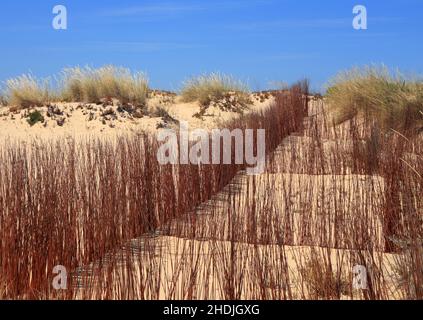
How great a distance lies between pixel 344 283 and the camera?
108 inches

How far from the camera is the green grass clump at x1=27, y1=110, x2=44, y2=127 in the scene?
9.68 metres

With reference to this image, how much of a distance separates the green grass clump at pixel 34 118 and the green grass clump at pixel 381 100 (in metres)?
5.35

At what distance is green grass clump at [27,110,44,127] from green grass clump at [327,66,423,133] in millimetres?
5348

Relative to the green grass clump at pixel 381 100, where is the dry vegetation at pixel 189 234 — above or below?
below

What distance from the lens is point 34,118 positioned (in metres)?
9.75

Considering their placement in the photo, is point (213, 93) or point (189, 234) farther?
point (213, 93)

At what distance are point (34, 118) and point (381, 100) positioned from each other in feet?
19.7

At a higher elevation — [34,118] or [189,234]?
[34,118]

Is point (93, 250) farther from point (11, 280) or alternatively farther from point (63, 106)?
point (63, 106)

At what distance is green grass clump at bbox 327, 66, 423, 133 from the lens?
27.6 ft

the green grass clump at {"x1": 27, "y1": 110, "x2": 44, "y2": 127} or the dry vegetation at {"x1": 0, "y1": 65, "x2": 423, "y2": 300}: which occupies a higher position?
Answer: the green grass clump at {"x1": 27, "y1": 110, "x2": 44, "y2": 127}

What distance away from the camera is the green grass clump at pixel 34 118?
9.68m

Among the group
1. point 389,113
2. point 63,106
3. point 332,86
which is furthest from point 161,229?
point 332,86

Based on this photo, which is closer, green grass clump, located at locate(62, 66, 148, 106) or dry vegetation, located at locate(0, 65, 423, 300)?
dry vegetation, located at locate(0, 65, 423, 300)
